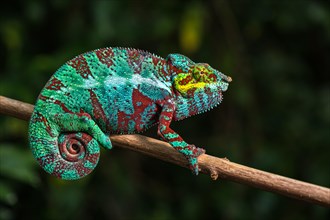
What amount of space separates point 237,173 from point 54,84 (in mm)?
649

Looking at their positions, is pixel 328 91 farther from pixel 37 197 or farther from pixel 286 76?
pixel 37 197

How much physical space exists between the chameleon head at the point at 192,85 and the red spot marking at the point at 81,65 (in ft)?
1.02

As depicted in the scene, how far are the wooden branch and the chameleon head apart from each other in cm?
17

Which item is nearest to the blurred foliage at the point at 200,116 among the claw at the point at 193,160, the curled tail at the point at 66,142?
the curled tail at the point at 66,142

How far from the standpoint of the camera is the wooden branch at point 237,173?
189 cm

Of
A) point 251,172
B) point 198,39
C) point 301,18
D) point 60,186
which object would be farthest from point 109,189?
→ point 251,172

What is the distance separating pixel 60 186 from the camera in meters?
3.60

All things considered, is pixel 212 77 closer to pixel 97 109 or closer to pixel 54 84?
pixel 97 109

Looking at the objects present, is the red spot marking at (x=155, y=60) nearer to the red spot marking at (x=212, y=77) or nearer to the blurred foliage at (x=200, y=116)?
the red spot marking at (x=212, y=77)

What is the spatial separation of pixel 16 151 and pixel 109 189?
0.95m

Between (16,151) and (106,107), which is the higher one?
(106,107)

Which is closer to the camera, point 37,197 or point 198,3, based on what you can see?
point 37,197

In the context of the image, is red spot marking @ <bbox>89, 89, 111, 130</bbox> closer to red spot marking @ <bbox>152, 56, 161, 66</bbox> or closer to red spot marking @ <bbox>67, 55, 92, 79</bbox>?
red spot marking @ <bbox>67, 55, 92, 79</bbox>

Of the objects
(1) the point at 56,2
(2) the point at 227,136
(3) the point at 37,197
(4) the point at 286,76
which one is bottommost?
(3) the point at 37,197
